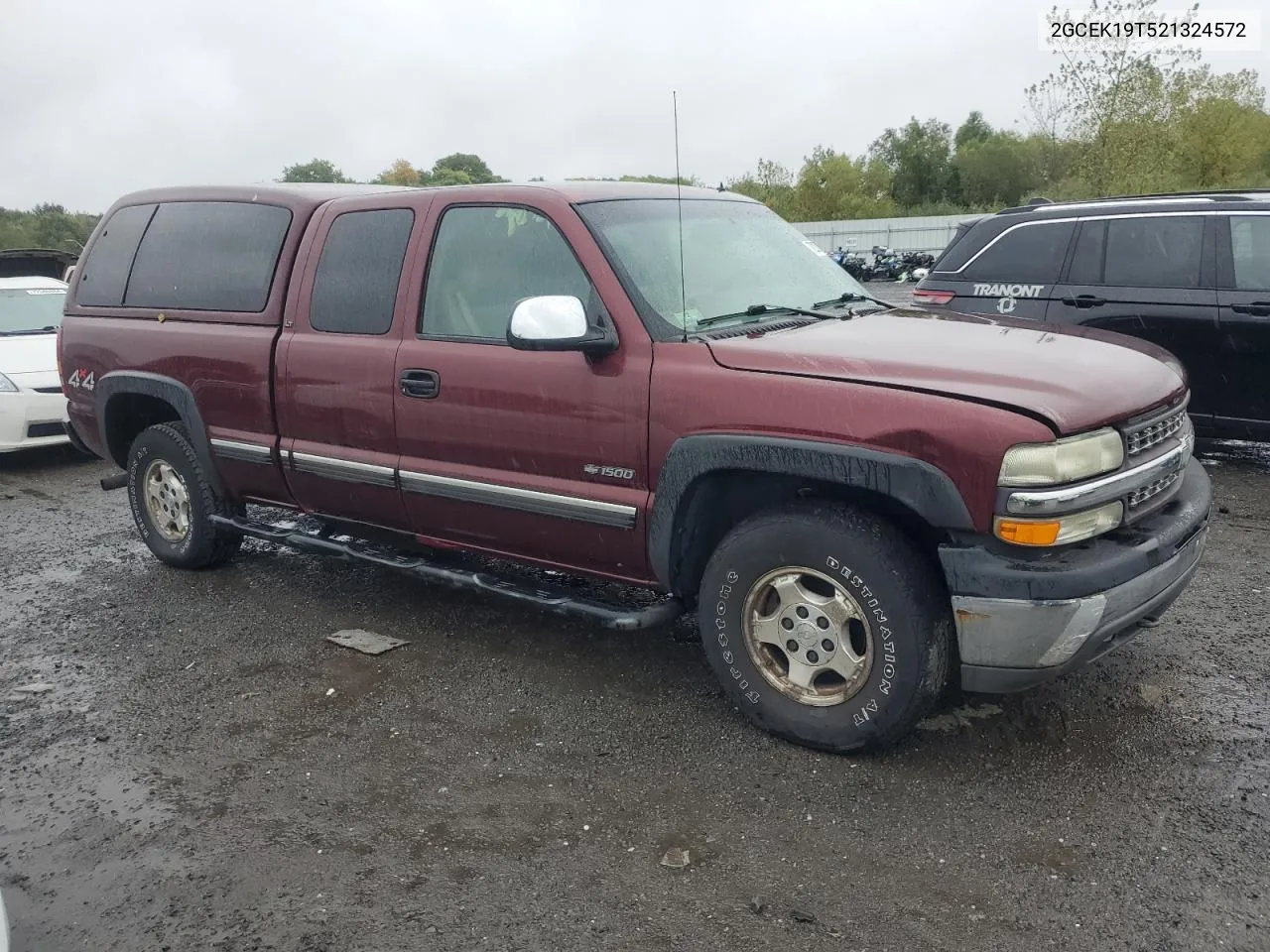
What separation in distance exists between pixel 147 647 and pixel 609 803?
2613 mm

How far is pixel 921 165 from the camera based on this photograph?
71250 millimetres

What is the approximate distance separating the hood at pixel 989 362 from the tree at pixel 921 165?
2755 inches

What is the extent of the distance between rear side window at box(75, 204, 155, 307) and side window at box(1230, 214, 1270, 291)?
6.42m

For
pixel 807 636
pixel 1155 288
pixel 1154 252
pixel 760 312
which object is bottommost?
pixel 807 636

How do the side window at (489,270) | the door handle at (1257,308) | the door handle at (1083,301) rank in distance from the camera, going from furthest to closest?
the door handle at (1083,301) → the door handle at (1257,308) → the side window at (489,270)

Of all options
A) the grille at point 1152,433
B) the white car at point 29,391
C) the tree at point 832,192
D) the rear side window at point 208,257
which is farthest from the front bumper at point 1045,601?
the tree at point 832,192

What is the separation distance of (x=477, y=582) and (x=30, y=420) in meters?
6.40

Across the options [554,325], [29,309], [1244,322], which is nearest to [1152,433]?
[554,325]

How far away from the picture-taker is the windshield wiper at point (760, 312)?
12.6ft

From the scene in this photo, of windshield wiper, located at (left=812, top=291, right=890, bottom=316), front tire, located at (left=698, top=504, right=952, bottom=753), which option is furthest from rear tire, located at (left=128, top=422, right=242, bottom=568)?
A: windshield wiper, located at (left=812, top=291, right=890, bottom=316)

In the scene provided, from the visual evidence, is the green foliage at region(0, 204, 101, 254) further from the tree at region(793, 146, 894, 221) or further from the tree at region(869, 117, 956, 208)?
the tree at region(869, 117, 956, 208)

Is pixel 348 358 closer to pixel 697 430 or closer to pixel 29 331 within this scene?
pixel 697 430

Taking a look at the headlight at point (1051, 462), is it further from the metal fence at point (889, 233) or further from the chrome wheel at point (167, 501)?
the metal fence at point (889, 233)

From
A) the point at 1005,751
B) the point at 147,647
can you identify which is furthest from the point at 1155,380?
the point at 147,647
